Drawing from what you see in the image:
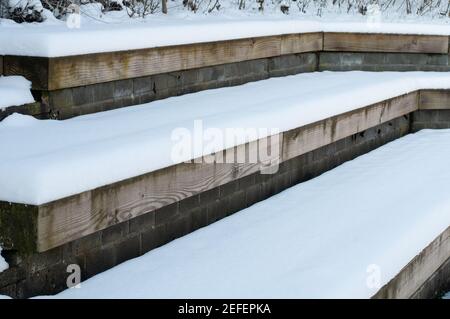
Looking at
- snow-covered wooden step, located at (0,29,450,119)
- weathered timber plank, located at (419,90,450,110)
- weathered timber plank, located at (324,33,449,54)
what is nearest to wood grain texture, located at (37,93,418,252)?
snow-covered wooden step, located at (0,29,450,119)

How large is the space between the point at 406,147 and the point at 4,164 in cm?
406

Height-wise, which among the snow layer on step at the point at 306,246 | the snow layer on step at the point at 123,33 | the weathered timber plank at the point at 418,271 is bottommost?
the weathered timber plank at the point at 418,271

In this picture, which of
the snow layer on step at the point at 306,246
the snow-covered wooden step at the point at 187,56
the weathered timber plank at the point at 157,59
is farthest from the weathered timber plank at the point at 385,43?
the snow layer on step at the point at 306,246

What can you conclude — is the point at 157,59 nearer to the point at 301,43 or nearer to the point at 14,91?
the point at 14,91

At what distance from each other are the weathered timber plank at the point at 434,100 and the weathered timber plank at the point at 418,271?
2972 mm

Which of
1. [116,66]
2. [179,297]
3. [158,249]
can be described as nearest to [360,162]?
[116,66]

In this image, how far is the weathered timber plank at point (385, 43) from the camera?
7312mm

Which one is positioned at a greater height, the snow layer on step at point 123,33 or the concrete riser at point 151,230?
the snow layer on step at point 123,33

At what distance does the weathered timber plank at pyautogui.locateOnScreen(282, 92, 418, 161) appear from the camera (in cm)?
465

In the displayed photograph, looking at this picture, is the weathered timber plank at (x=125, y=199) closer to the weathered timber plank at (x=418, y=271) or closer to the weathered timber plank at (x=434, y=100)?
the weathered timber plank at (x=418, y=271)

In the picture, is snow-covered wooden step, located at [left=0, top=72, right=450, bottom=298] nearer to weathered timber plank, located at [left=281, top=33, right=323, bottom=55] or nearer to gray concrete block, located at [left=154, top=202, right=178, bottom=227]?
gray concrete block, located at [left=154, top=202, right=178, bottom=227]

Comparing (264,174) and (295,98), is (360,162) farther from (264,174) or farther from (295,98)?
(264,174)

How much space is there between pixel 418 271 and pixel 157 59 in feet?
6.81

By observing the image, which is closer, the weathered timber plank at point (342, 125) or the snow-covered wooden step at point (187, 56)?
the snow-covered wooden step at point (187, 56)
